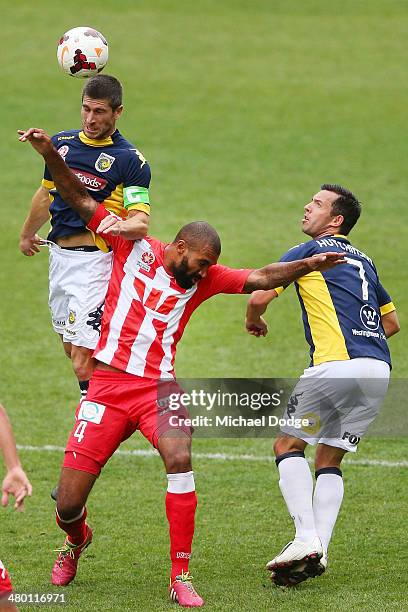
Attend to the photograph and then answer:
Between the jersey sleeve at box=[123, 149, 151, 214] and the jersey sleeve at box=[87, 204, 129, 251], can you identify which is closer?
the jersey sleeve at box=[87, 204, 129, 251]

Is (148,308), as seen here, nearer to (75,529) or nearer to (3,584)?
(75,529)

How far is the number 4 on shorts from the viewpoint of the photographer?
23.2 ft

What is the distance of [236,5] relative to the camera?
3034 cm

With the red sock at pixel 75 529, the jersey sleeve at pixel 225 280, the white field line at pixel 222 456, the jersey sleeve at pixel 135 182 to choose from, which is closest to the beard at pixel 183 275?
the jersey sleeve at pixel 225 280

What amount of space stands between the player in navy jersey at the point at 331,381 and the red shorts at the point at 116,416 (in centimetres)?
79

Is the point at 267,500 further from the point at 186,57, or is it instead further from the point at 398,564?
the point at 186,57

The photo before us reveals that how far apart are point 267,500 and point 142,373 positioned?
7.61 feet

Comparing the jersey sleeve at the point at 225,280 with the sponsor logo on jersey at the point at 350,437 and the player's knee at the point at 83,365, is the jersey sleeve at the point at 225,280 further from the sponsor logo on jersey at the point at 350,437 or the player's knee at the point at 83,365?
the player's knee at the point at 83,365

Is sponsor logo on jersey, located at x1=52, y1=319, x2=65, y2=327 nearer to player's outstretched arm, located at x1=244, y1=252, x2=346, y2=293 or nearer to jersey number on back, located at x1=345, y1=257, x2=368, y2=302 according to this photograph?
player's outstretched arm, located at x1=244, y1=252, x2=346, y2=293

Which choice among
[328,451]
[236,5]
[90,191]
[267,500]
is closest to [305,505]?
[328,451]

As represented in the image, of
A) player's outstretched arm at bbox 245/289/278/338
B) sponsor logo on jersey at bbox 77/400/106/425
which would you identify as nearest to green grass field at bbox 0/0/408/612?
sponsor logo on jersey at bbox 77/400/106/425

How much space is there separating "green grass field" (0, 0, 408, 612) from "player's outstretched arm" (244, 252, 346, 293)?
5.81 ft

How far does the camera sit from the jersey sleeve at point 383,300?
777 cm

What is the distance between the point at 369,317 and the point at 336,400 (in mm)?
554
